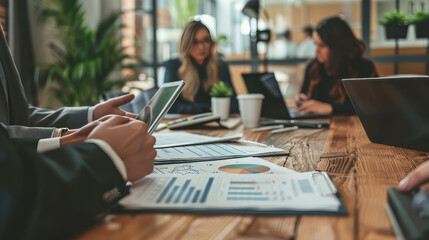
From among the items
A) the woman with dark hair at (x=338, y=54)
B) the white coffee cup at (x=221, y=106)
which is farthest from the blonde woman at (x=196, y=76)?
the woman with dark hair at (x=338, y=54)

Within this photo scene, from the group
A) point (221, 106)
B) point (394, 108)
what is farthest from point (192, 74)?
point (394, 108)

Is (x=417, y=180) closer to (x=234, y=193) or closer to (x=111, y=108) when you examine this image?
(x=234, y=193)

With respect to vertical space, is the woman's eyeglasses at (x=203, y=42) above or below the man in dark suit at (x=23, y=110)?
above

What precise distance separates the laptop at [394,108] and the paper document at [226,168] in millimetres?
391

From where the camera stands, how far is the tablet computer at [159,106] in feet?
3.51

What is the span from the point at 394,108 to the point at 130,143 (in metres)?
0.73

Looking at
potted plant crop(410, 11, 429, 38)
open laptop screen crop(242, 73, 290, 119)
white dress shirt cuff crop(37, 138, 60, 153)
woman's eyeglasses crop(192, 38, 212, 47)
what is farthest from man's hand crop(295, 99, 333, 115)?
white dress shirt cuff crop(37, 138, 60, 153)

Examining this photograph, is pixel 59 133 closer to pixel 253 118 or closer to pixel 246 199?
pixel 246 199

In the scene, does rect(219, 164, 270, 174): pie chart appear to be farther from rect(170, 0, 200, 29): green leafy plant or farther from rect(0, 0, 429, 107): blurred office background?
rect(170, 0, 200, 29): green leafy plant

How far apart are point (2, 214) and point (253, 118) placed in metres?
1.35

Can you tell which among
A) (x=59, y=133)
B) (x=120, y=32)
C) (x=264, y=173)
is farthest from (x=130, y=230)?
(x=120, y=32)

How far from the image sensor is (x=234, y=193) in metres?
0.69

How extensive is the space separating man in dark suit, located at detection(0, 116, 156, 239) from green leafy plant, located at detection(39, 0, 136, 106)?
3911 millimetres

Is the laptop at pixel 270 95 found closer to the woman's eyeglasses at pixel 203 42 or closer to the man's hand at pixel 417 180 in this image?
the woman's eyeglasses at pixel 203 42
